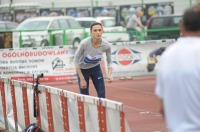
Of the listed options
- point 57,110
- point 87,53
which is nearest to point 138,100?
point 87,53

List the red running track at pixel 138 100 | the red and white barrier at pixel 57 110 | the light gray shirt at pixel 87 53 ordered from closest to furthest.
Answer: the red and white barrier at pixel 57 110, the light gray shirt at pixel 87 53, the red running track at pixel 138 100

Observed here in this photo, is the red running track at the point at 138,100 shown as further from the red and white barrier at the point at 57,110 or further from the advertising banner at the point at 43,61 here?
the red and white barrier at the point at 57,110

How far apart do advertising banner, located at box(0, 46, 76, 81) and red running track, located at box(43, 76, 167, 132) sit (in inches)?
14.6

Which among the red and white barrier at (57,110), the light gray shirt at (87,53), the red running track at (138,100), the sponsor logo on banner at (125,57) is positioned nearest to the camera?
the red and white barrier at (57,110)

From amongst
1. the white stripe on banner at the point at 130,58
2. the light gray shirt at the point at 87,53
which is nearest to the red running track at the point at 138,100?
the white stripe on banner at the point at 130,58

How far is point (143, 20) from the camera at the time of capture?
4500cm

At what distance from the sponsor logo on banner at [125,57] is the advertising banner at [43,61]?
55.1 inches

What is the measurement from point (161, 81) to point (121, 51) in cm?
1700

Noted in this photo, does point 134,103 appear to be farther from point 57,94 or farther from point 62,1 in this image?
point 62,1

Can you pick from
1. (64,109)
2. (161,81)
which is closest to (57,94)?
(64,109)

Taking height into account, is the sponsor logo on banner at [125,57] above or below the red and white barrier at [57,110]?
below

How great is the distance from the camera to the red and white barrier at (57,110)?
7.03 metres

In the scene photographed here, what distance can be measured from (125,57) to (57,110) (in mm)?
12725

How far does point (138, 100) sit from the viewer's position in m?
16.0
